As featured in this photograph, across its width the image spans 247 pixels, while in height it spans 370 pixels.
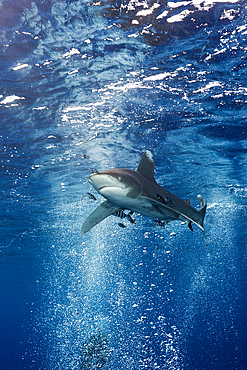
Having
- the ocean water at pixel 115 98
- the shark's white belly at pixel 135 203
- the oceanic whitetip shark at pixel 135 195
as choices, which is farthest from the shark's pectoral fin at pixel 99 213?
the ocean water at pixel 115 98

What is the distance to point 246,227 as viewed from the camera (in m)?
34.5

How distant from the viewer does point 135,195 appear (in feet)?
8.42

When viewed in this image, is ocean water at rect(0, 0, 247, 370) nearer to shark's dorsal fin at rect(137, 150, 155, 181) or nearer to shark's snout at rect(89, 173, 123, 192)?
shark's dorsal fin at rect(137, 150, 155, 181)

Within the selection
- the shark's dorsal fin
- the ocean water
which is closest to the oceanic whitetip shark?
the shark's dorsal fin

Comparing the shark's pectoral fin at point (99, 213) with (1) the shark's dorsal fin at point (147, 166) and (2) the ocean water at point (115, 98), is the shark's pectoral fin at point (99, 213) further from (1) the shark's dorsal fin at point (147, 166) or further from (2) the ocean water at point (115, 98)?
(2) the ocean water at point (115, 98)

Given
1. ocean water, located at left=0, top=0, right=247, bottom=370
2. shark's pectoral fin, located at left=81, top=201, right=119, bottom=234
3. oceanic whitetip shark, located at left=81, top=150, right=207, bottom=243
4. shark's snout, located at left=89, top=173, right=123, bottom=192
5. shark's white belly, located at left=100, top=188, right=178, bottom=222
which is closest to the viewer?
shark's snout, located at left=89, top=173, right=123, bottom=192

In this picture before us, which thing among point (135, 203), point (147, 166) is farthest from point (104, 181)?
point (147, 166)

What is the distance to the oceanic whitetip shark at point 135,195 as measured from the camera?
2275 mm

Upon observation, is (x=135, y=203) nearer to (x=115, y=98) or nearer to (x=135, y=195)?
(x=135, y=195)

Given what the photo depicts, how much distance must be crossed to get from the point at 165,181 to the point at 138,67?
10.1 m

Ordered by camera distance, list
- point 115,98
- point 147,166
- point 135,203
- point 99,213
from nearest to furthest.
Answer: point 135,203, point 99,213, point 147,166, point 115,98

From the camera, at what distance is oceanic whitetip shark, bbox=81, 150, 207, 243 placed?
228cm

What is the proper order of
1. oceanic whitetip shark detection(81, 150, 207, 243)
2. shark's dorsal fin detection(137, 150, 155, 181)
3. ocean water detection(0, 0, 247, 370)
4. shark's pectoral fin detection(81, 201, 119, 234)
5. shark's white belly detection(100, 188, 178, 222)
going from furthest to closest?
ocean water detection(0, 0, 247, 370), shark's dorsal fin detection(137, 150, 155, 181), shark's pectoral fin detection(81, 201, 119, 234), shark's white belly detection(100, 188, 178, 222), oceanic whitetip shark detection(81, 150, 207, 243)

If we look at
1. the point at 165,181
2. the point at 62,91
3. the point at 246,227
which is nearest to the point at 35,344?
the point at 246,227
